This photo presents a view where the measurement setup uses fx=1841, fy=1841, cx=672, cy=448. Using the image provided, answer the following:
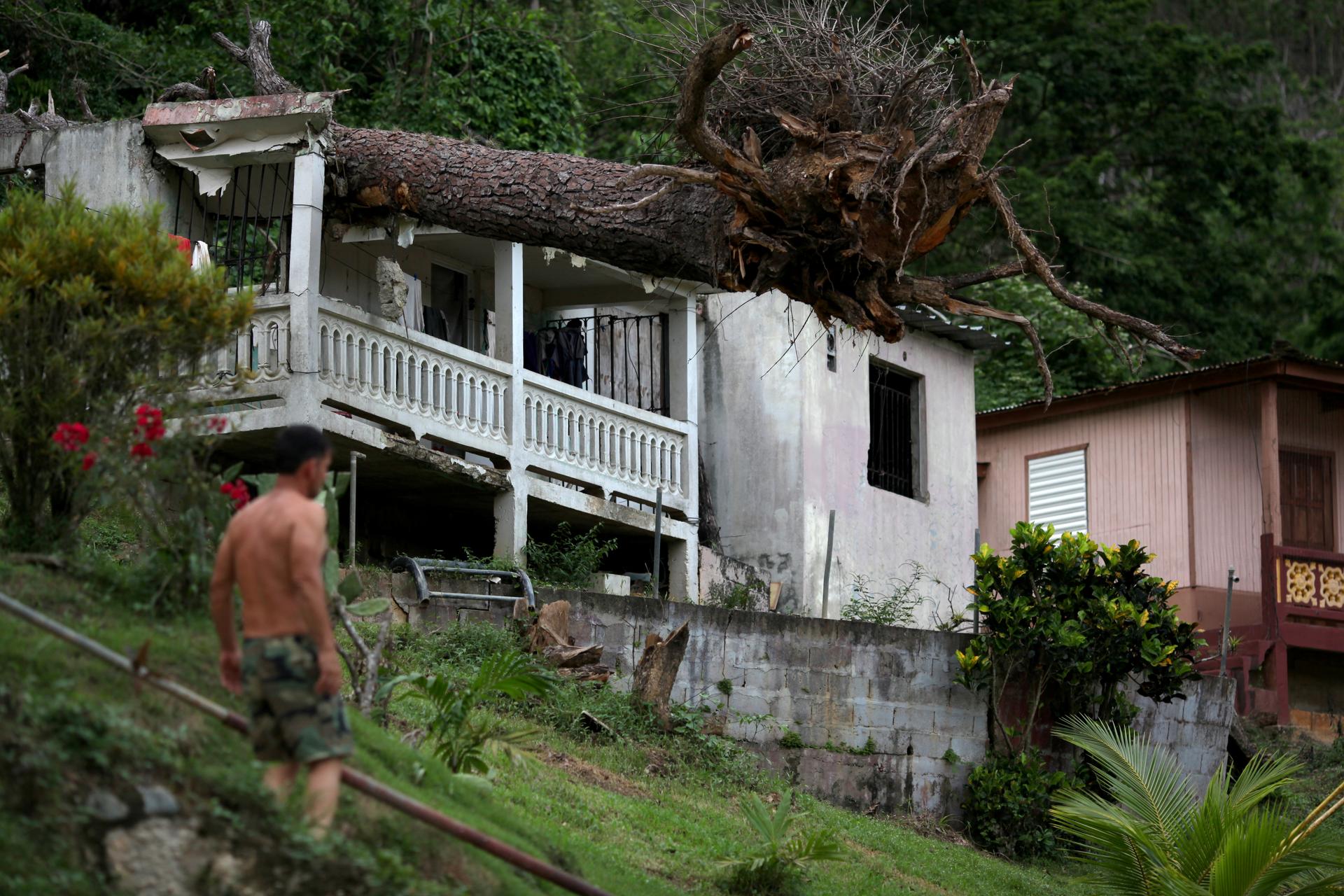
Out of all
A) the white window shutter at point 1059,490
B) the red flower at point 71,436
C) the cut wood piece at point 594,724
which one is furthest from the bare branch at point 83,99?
the white window shutter at point 1059,490

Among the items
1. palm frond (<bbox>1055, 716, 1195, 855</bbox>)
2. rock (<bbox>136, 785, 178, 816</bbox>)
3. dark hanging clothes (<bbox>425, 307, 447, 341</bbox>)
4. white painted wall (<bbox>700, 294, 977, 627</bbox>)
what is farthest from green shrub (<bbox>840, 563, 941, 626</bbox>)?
rock (<bbox>136, 785, 178, 816</bbox>)

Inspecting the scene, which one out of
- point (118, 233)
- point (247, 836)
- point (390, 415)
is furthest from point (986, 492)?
point (247, 836)

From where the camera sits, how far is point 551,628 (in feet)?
46.1

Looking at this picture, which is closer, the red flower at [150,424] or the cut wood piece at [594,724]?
the red flower at [150,424]

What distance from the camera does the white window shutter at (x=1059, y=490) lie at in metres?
23.4

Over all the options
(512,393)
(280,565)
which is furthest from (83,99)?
(280,565)

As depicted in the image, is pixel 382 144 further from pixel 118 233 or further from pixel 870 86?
pixel 118 233

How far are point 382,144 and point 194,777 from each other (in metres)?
8.96

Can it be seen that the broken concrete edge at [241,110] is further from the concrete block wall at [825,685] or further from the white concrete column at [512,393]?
the concrete block wall at [825,685]

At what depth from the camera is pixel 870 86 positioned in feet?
38.1

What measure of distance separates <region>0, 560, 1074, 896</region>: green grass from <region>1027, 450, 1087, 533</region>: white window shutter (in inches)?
486

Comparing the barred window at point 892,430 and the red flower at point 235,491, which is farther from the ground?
the barred window at point 892,430

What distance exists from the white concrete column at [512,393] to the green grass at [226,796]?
168 inches

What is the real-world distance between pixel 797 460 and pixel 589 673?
5699mm
